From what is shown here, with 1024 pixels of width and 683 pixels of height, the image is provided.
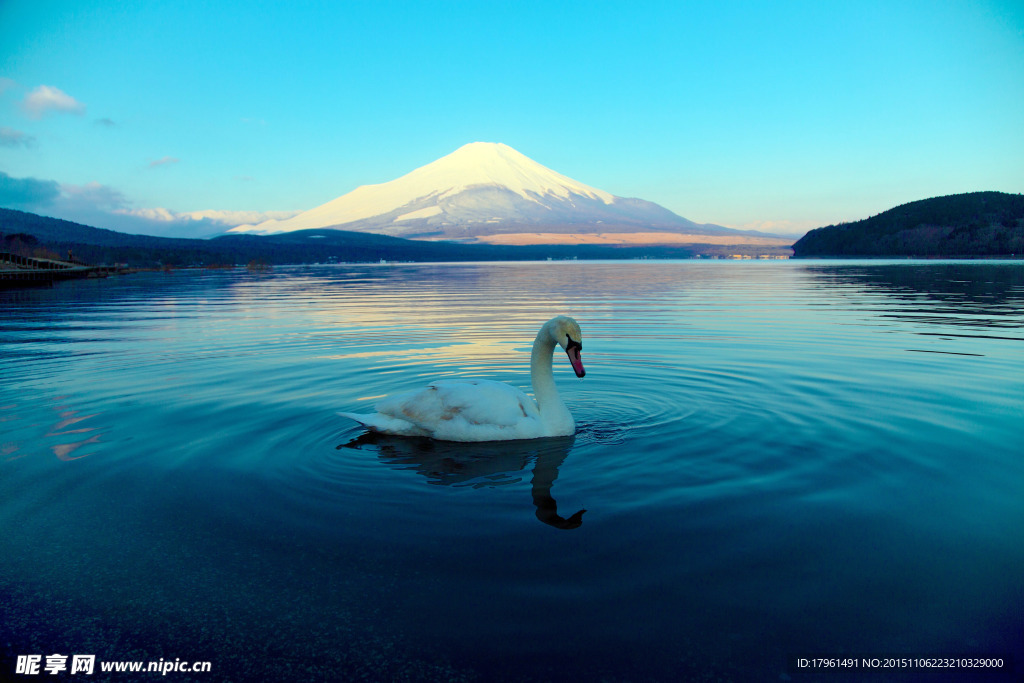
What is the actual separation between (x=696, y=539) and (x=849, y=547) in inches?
47.4

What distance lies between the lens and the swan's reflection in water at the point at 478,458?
22.6ft

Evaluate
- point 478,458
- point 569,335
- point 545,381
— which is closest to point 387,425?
point 478,458

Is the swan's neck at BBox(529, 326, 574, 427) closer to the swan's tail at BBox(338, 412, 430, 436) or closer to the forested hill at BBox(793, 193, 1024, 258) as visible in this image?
the swan's tail at BBox(338, 412, 430, 436)

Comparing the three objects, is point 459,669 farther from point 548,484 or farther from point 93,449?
point 93,449

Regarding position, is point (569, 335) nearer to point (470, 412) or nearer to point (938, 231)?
point (470, 412)

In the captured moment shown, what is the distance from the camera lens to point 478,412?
797 cm

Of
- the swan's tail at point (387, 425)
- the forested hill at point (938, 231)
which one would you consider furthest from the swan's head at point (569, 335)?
the forested hill at point (938, 231)

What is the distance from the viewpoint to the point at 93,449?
7.99 meters

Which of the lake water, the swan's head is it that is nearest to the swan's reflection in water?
the lake water

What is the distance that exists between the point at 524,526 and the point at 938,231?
176 m

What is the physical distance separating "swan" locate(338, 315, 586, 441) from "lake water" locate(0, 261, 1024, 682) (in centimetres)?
22

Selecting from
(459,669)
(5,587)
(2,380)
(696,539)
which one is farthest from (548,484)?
(2,380)

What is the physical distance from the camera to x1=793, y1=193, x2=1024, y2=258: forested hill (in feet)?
434

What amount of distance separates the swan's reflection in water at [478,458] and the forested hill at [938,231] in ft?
466
